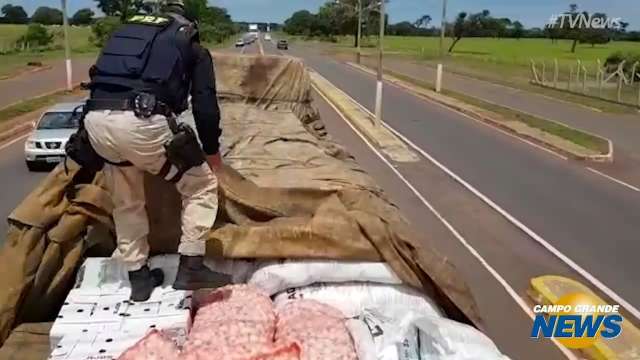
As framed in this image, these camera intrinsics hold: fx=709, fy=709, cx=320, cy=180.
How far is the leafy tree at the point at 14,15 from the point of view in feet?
420

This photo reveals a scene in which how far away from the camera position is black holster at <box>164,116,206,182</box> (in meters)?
4.05

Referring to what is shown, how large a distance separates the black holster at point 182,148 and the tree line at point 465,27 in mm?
52329

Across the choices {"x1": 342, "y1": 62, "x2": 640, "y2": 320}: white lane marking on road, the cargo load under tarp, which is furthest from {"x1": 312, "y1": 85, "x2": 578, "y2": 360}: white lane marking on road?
the cargo load under tarp

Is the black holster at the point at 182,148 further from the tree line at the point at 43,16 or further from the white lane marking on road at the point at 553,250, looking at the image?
the tree line at the point at 43,16

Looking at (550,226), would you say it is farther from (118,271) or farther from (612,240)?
(118,271)

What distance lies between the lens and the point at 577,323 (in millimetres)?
5719

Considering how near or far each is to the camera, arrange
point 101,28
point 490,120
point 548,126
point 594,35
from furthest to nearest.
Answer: point 594,35 < point 101,28 < point 490,120 < point 548,126

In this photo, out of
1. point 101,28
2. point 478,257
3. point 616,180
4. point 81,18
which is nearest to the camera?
point 478,257

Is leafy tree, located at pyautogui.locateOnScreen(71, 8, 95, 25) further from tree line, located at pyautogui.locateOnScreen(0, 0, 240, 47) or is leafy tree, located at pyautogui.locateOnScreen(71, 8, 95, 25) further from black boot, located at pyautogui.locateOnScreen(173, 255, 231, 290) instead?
black boot, located at pyautogui.locateOnScreen(173, 255, 231, 290)

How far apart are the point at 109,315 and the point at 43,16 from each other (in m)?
124

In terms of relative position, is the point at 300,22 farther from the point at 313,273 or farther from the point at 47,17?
the point at 313,273

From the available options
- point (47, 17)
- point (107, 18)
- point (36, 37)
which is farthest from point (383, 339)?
point (47, 17)

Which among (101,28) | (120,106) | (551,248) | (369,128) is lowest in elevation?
(551,248)

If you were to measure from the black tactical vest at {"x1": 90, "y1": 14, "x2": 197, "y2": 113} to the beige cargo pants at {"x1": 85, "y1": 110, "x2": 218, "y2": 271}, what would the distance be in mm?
173
